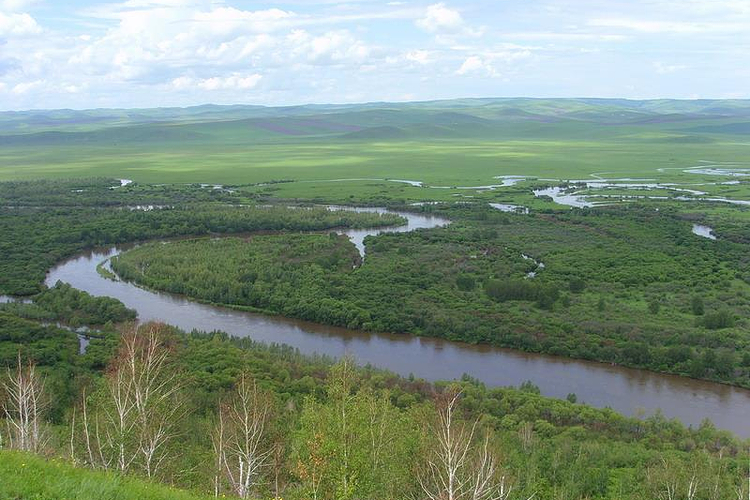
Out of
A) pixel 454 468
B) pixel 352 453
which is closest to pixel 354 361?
pixel 352 453

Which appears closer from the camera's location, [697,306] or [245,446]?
[245,446]

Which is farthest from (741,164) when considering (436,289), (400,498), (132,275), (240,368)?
(400,498)

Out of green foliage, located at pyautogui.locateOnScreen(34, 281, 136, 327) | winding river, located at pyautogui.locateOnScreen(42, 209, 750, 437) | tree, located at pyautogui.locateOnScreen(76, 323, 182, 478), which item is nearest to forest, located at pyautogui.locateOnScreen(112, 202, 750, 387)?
winding river, located at pyautogui.locateOnScreen(42, 209, 750, 437)

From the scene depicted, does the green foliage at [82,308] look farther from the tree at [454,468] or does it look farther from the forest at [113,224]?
the tree at [454,468]

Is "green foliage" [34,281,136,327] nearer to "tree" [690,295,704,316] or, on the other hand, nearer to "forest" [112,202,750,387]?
"forest" [112,202,750,387]

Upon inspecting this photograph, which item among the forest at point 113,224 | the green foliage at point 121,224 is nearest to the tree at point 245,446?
the forest at point 113,224

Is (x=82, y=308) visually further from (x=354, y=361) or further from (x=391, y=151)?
(x=391, y=151)

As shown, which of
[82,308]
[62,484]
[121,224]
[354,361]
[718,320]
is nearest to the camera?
[62,484]
